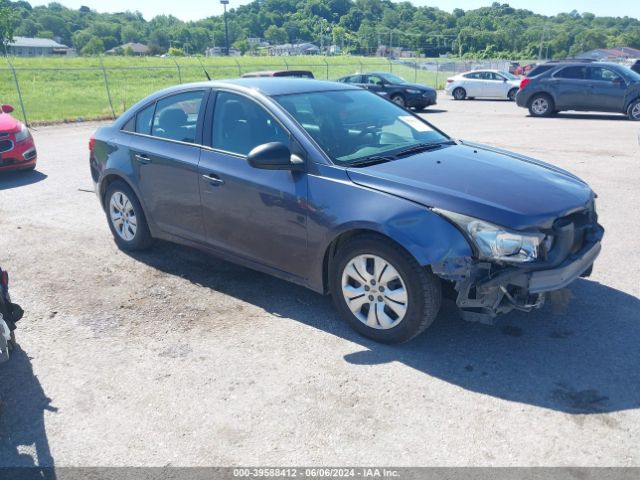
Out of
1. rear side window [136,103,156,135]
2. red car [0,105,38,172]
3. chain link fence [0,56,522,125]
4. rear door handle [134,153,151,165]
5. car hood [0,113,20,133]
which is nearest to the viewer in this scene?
rear door handle [134,153,151,165]

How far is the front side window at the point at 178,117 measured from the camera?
4887 millimetres

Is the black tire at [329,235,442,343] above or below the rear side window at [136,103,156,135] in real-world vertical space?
below

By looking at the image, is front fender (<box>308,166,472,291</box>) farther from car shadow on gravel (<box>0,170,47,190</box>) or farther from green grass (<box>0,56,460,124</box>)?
green grass (<box>0,56,460,124</box>)

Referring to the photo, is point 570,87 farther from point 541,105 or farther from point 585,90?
point 541,105

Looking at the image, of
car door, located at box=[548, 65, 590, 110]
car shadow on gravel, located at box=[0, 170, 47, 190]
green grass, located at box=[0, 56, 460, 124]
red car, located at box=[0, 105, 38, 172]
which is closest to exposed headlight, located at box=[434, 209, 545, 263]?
car shadow on gravel, located at box=[0, 170, 47, 190]

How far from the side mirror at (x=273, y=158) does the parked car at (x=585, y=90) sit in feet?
51.2

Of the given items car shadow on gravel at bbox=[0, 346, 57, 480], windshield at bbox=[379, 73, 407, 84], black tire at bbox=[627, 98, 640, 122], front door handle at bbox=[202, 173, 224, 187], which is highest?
front door handle at bbox=[202, 173, 224, 187]

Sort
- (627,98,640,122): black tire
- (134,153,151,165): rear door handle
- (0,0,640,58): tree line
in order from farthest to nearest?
(0,0,640,58): tree line < (627,98,640,122): black tire < (134,153,151,165): rear door handle

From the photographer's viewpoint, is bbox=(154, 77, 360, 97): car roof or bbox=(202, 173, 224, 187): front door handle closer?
bbox=(202, 173, 224, 187): front door handle

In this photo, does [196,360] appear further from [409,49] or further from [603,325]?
[409,49]

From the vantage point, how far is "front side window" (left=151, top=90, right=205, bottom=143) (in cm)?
489

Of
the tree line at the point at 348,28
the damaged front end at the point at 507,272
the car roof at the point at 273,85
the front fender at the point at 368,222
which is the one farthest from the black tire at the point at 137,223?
the tree line at the point at 348,28

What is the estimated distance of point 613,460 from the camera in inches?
109

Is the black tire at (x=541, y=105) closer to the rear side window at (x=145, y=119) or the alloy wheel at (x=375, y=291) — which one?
the rear side window at (x=145, y=119)
